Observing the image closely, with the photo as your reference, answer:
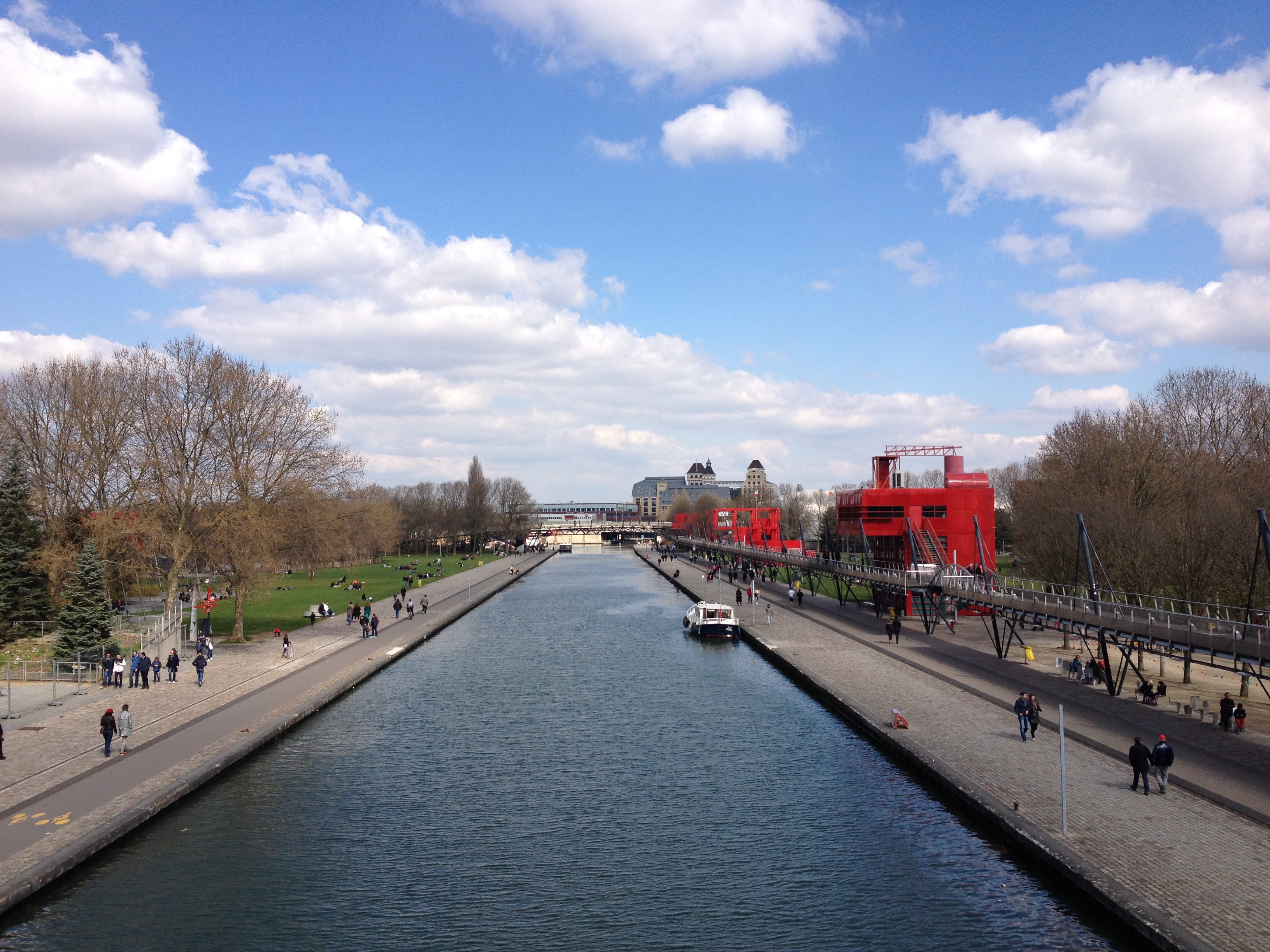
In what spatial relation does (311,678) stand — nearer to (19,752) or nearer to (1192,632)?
(19,752)

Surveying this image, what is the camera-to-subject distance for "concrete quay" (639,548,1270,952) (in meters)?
14.2

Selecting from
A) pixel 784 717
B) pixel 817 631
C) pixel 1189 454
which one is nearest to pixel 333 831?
pixel 784 717

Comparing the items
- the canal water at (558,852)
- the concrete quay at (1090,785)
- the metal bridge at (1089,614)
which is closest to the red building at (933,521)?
the metal bridge at (1089,614)

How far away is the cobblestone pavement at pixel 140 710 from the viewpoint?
2141 cm

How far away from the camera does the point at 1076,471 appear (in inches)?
2286

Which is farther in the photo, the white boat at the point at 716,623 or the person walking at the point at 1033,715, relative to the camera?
the white boat at the point at 716,623

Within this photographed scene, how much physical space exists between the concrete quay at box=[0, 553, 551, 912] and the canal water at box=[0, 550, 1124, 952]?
0.52 m

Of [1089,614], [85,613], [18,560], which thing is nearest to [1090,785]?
[1089,614]

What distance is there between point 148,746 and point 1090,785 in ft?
74.6

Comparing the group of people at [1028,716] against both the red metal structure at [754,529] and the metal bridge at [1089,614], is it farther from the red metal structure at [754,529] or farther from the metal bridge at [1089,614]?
the red metal structure at [754,529]

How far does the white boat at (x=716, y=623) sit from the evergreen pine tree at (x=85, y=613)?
28698 mm

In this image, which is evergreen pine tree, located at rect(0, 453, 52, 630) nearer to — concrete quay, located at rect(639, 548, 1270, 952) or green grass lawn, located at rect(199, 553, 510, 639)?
green grass lawn, located at rect(199, 553, 510, 639)

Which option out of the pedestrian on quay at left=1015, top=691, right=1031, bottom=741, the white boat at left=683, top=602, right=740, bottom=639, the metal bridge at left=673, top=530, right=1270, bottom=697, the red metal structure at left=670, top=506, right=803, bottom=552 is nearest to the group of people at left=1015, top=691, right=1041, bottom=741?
the pedestrian on quay at left=1015, top=691, right=1031, bottom=741

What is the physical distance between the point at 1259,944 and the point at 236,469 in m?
43.7
